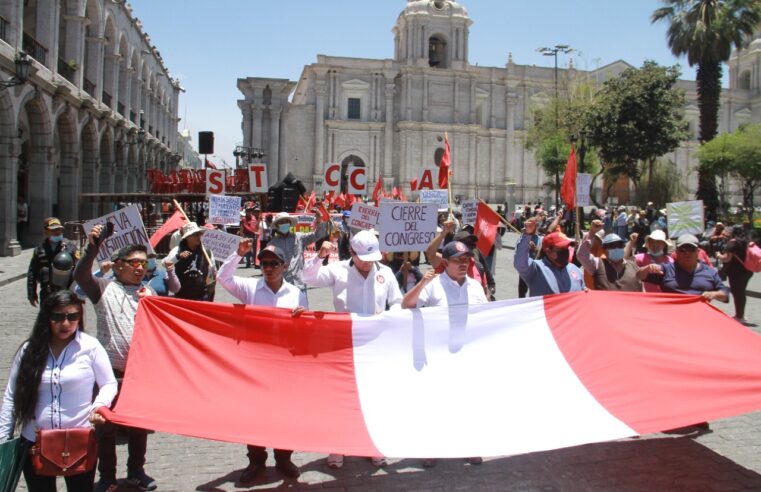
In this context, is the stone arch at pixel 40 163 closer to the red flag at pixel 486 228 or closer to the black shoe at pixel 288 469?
the red flag at pixel 486 228

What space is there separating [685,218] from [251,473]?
27.3 ft

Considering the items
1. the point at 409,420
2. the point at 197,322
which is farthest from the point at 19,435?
the point at 409,420

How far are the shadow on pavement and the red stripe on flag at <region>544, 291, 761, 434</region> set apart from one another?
2.01ft

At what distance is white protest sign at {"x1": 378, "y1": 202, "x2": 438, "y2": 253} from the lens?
6.86 metres

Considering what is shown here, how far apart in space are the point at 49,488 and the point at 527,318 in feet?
11.1

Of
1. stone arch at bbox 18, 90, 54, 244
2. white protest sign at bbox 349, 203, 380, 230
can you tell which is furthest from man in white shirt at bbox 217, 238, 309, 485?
stone arch at bbox 18, 90, 54, 244

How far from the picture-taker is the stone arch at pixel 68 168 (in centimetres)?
2649

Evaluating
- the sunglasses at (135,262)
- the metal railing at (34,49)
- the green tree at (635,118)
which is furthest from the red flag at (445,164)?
the green tree at (635,118)

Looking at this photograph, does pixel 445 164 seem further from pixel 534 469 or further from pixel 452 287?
pixel 534 469

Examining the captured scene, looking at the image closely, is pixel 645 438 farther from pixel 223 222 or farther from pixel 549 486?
pixel 223 222

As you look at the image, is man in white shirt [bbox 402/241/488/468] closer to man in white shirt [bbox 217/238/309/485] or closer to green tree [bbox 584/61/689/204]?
man in white shirt [bbox 217/238/309/485]

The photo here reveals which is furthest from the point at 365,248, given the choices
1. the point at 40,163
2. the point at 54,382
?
the point at 40,163

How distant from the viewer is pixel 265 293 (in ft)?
16.7

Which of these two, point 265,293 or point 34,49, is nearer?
point 265,293
